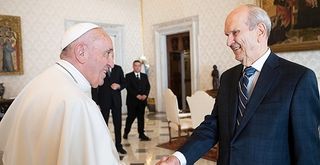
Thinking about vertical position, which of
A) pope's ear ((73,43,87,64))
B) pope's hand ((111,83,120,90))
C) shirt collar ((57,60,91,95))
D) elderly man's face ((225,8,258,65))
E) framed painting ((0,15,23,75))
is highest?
framed painting ((0,15,23,75))

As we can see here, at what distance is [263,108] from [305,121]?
0.66 feet

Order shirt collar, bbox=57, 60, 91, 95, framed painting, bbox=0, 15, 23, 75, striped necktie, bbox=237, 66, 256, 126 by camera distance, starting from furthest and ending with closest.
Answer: framed painting, bbox=0, 15, 23, 75 < striped necktie, bbox=237, 66, 256, 126 < shirt collar, bbox=57, 60, 91, 95

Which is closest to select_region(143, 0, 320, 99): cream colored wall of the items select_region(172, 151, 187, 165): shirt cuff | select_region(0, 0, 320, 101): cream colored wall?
select_region(0, 0, 320, 101): cream colored wall

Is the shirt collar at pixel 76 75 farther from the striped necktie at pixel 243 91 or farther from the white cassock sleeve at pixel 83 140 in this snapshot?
the striped necktie at pixel 243 91

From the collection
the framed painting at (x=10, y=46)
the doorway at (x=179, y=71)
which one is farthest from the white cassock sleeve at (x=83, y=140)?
the doorway at (x=179, y=71)

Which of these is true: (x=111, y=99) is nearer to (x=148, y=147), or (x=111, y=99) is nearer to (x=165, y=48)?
(x=148, y=147)

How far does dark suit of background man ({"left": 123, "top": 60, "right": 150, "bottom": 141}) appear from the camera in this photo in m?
6.66

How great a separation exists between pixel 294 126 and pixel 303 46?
584 centimetres

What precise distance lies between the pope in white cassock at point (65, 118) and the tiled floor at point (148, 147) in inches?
118

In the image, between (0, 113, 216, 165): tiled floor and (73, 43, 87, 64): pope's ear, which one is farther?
(0, 113, 216, 165): tiled floor

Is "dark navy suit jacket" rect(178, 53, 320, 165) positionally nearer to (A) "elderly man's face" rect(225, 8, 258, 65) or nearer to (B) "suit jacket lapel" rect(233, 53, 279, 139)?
(B) "suit jacket lapel" rect(233, 53, 279, 139)

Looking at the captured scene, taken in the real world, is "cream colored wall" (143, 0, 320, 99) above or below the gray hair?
above

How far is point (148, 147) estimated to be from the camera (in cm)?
616

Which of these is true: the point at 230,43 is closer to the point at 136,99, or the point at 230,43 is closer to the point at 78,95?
the point at 78,95
